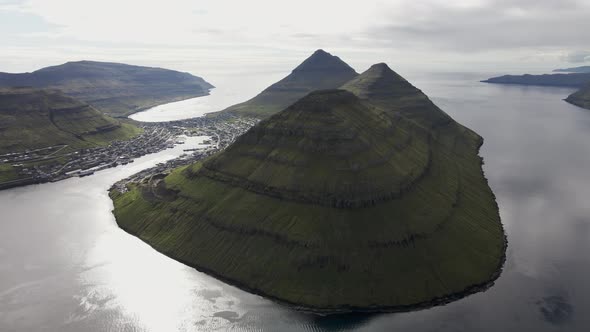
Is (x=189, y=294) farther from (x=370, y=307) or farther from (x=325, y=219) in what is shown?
(x=370, y=307)

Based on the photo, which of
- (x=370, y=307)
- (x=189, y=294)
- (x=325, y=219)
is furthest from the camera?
(x=325, y=219)

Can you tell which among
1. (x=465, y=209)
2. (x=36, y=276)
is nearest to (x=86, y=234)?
(x=36, y=276)

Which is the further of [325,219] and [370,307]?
[325,219]

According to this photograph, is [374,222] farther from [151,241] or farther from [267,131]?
[151,241]

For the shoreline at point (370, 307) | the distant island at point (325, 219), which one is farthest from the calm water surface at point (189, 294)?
the distant island at point (325, 219)

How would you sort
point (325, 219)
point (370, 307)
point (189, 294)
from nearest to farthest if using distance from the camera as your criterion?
point (370, 307) < point (189, 294) < point (325, 219)

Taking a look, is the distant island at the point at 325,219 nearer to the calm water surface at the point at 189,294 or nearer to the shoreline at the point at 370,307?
the shoreline at the point at 370,307

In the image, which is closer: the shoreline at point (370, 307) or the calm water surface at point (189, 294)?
the calm water surface at point (189, 294)

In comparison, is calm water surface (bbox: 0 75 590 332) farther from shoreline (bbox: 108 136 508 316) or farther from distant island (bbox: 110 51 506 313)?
distant island (bbox: 110 51 506 313)

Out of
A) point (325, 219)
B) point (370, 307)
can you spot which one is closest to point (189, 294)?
point (325, 219)
